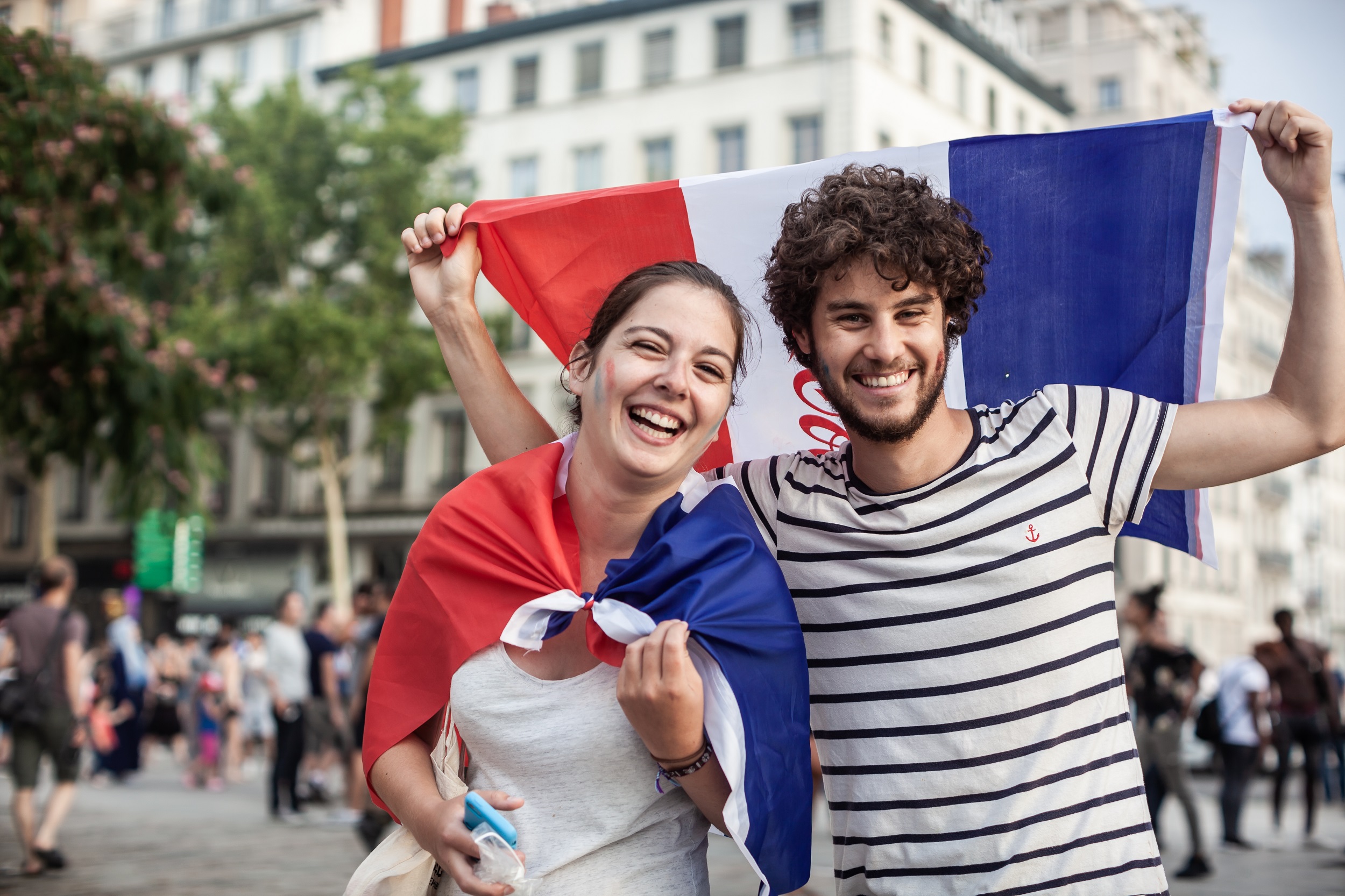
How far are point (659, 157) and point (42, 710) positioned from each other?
30659mm

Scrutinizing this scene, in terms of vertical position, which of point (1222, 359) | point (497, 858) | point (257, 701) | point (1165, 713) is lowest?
point (257, 701)

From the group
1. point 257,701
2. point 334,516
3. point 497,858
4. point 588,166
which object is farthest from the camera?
point 588,166

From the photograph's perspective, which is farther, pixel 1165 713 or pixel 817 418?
pixel 1165 713

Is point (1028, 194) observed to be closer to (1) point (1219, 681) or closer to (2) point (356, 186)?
(1) point (1219, 681)

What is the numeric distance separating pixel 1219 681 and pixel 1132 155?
11.0 meters

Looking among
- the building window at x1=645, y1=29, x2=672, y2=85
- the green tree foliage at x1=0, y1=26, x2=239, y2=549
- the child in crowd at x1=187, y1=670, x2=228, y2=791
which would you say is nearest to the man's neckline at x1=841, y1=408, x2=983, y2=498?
the green tree foliage at x1=0, y1=26, x2=239, y2=549

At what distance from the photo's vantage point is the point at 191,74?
4584 cm

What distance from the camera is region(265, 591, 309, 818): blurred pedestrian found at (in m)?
12.9

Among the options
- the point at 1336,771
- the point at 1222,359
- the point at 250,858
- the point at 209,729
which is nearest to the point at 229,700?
the point at 209,729

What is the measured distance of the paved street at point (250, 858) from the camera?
838cm

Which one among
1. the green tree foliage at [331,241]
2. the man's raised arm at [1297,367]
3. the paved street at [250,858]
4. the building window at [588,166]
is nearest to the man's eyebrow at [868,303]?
the man's raised arm at [1297,367]

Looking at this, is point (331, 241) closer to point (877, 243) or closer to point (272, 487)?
point (272, 487)

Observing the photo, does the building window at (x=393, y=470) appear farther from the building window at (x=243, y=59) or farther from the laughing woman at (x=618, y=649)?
the laughing woman at (x=618, y=649)

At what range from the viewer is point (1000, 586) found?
2.38 m
